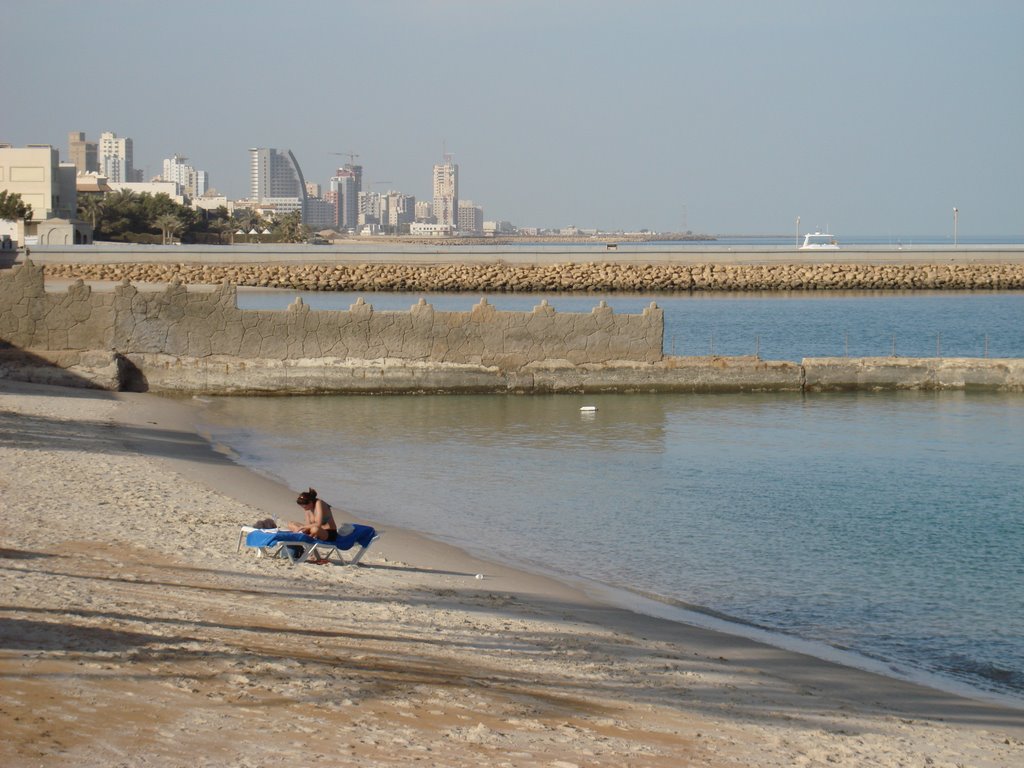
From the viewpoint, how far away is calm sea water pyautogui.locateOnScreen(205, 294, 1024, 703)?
39.4ft

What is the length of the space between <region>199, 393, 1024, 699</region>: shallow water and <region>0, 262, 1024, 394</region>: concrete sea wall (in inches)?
20.6

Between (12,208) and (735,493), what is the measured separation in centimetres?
8402

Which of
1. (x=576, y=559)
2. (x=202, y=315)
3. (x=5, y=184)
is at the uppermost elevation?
(x=5, y=184)

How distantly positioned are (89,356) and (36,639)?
19.6 meters


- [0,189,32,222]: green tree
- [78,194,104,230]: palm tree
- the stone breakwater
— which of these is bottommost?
the stone breakwater

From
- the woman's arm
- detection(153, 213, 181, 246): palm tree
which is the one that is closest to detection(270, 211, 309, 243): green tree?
detection(153, 213, 181, 246): palm tree

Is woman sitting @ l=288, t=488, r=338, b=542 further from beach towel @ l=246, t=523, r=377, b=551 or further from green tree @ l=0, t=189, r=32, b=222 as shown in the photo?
green tree @ l=0, t=189, r=32, b=222

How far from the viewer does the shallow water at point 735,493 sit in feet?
39.7

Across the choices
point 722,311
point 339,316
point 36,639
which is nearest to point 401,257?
point 722,311

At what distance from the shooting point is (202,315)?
2736 cm

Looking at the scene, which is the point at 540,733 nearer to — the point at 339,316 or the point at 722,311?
the point at 339,316

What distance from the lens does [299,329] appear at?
1086 inches

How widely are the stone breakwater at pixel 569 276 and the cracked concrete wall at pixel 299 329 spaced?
41794mm

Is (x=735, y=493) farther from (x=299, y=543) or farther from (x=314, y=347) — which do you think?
(x=314, y=347)
